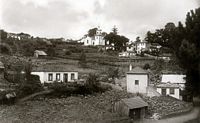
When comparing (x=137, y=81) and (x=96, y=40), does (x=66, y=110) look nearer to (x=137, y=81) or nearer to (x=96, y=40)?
(x=137, y=81)

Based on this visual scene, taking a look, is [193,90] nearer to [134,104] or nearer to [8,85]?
[134,104]

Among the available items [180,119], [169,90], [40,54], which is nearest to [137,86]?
[169,90]

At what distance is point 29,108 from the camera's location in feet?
90.1

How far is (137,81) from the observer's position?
1451 inches

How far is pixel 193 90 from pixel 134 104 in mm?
5032

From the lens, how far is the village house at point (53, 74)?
40.2m

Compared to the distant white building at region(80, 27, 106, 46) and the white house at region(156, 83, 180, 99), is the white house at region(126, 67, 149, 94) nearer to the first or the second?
the white house at region(156, 83, 180, 99)

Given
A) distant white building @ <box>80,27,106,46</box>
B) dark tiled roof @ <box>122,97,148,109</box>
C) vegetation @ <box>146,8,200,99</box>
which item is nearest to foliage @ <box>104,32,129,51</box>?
distant white building @ <box>80,27,106,46</box>

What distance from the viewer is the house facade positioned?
40.2 metres

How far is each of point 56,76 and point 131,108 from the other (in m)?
17.4

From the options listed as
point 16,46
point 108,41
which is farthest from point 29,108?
point 108,41

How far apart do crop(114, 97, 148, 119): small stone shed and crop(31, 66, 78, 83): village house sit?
1517cm

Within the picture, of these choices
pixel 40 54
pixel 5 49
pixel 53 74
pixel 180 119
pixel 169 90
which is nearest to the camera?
pixel 180 119

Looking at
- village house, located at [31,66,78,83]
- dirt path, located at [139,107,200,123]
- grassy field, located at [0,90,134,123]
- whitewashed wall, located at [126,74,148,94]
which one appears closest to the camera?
grassy field, located at [0,90,134,123]
